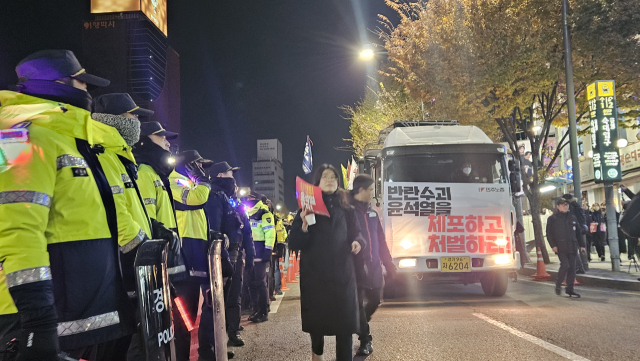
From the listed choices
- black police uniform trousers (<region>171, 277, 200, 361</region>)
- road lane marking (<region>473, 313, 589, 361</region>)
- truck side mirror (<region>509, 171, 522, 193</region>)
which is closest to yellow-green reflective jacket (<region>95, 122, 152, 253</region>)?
black police uniform trousers (<region>171, 277, 200, 361</region>)

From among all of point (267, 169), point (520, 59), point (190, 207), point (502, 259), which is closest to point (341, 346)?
point (190, 207)

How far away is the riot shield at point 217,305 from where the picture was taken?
4738mm

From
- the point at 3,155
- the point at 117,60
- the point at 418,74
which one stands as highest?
the point at 117,60

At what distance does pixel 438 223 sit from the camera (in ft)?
32.7

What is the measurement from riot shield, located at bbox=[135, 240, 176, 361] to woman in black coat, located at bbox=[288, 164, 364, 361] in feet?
5.73

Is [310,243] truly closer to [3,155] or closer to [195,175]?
[195,175]

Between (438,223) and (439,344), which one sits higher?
(438,223)

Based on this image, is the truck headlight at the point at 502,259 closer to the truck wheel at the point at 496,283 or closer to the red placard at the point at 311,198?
the truck wheel at the point at 496,283

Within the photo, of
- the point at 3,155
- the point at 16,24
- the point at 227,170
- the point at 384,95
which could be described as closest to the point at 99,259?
the point at 3,155

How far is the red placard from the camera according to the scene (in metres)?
4.21

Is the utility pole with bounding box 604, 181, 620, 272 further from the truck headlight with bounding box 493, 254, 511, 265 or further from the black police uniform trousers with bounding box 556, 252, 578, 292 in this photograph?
the truck headlight with bounding box 493, 254, 511, 265

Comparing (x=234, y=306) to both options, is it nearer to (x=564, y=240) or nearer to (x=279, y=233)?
(x=564, y=240)

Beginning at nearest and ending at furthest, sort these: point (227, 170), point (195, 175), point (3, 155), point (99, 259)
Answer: point (3, 155)
point (99, 259)
point (195, 175)
point (227, 170)

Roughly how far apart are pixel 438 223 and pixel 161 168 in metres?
6.63
